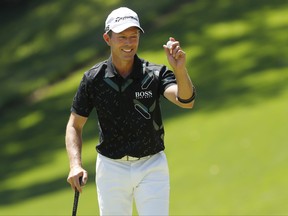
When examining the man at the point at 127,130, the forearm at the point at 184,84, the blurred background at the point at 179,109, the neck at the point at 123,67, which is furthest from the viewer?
the blurred background at the point at 179,109

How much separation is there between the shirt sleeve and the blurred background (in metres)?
4.68

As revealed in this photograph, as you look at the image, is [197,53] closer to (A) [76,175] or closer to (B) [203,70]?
(B) [203,70]

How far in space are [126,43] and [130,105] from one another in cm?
53

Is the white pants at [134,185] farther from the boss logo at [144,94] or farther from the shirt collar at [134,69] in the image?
the shirt collar at [134,69]

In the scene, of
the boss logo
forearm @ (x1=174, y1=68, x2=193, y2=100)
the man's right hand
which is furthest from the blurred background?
forearm @ (x1=174, y1=68, x2=193, y2=100)

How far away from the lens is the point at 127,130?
7.57 m

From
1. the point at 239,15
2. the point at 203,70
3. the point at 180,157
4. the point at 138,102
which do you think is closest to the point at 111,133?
the point at 138,102

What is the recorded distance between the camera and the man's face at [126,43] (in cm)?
728

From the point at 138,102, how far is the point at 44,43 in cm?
1848

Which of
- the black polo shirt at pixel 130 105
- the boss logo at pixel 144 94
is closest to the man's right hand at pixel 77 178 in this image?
the black polo shirt at pixel 130 105

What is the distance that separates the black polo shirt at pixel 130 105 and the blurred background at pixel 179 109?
460cm

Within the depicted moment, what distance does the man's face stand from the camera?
7.28 metres

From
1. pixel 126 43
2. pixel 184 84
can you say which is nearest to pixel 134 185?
pixel 184 84

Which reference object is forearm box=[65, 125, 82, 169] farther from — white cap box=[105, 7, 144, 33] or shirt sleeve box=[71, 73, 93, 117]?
white cap box=[105, 7, 144, 33]
